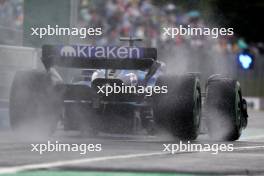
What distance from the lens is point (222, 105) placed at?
50.4 ft

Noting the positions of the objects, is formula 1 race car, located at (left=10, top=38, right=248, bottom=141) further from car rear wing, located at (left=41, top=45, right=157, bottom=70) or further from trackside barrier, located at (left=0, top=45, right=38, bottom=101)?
trackside barrier, located at (left=0, top=45, right=38, bottom=101)

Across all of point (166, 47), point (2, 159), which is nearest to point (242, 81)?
point (166, 47)

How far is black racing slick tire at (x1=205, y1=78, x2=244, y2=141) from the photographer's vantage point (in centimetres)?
1540

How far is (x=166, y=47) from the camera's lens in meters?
27.3

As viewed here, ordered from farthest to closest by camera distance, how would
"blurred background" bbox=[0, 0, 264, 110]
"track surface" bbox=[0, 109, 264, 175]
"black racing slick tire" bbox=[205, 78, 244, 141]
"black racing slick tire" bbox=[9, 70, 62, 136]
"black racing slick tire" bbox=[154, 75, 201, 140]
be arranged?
"blurred background" bbox=[0, 0, 264, 110], "black racing slick tire" bbox=[205, 78, 244, 141], "black racing slick tire" bbox=[9, 70, 62, 136], "black racing slick tire" bbox=[154, 75, 201, 140], "track surface" bbox=[0, 109, 264, 175]

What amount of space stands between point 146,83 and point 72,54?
1076 millimetres

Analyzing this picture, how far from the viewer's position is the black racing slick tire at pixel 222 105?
50.5 ft

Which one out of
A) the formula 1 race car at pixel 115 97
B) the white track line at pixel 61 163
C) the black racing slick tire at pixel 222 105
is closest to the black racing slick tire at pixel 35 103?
the formula 1 race car at pixel 115 97
